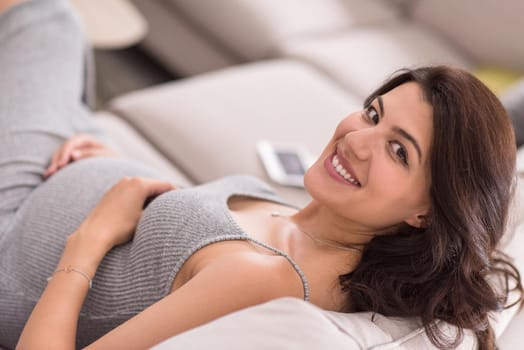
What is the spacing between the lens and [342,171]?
1.23m

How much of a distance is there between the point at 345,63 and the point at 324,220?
5.10 feet

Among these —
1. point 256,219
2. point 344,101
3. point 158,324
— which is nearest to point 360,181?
point 256,219

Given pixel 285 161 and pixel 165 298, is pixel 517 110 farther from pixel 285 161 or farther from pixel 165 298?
pixel 165 298

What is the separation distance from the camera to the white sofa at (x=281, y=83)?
89 centimetres

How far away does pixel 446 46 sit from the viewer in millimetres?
3148

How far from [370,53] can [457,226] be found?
1.88 m

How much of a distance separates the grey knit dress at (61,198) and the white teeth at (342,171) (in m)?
0.19

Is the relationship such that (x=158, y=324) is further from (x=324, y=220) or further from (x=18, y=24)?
(x=18, y=24)

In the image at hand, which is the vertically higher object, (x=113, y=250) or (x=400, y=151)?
(x=400, y=151)

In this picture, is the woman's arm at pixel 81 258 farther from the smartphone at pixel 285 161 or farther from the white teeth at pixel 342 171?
the smartphone at pixel 285 161

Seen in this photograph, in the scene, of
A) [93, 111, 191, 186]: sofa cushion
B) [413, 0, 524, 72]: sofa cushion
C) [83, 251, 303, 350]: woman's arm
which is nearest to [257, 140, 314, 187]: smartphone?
[93, 111, 191, 186]: sofa cushion

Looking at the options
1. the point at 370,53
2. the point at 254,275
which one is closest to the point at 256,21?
the point at 370,53

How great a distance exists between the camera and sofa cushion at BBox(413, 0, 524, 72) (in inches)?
118

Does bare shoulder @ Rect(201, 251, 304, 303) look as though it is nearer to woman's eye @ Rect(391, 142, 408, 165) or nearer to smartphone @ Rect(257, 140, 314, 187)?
woman's eye @ Rect(391, 142, 408, 165)
